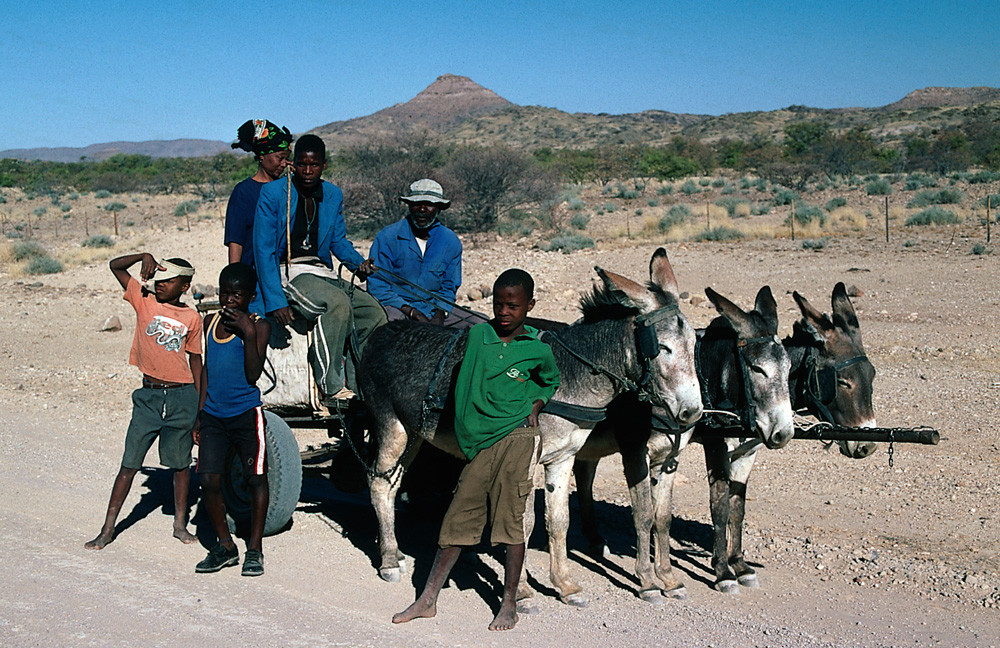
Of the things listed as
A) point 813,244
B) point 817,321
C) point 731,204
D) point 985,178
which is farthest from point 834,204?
point 817,321

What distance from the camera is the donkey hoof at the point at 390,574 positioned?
21.1 ft

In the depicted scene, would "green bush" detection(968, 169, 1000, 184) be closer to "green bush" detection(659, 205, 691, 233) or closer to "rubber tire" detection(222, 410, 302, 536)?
"green bush" detection(659, 205, 691, 233)

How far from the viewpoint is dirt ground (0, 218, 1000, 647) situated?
5.30m

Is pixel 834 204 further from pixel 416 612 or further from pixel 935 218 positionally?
pixel 416 612

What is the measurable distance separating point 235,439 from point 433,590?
5.77ft

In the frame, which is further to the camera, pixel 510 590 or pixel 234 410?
pixel 234 410

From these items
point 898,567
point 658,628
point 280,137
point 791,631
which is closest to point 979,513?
point 898,567

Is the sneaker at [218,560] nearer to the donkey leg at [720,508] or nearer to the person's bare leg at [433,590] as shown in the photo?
the person's bare leg at [433,590]

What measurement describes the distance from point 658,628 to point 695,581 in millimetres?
1300

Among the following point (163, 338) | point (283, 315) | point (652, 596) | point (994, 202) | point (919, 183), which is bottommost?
point (652, 596)

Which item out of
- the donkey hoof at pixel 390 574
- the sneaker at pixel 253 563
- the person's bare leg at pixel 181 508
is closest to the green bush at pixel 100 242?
the person's bare leg at pixel 181 508

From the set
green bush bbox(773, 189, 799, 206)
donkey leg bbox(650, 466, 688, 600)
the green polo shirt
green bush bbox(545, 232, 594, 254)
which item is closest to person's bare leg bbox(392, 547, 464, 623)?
the green polo shirt

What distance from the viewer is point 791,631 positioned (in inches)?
221

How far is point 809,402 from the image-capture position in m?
6.82
